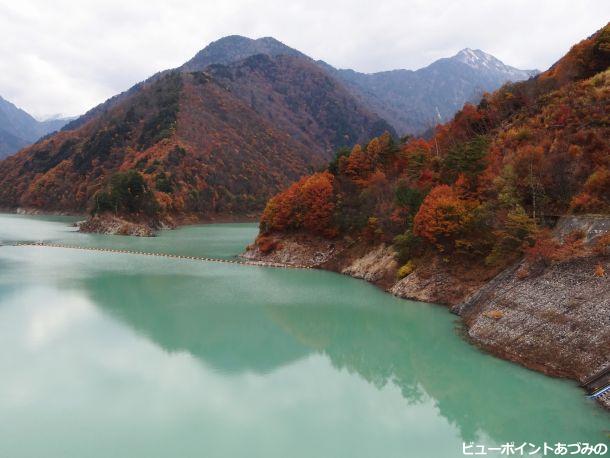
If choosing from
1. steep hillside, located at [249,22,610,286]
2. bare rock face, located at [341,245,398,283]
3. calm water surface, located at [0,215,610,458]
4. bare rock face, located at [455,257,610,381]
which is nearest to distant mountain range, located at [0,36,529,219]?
steep hillside, located at [249,22,610,286]

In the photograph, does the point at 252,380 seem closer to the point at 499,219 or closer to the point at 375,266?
the point at 499,219

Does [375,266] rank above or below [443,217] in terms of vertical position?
below

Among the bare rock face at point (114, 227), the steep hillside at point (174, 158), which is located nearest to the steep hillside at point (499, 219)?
the bare rock face at point (114, 227)

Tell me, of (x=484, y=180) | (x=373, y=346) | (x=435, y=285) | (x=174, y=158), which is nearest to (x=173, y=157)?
(x=174, y=158)

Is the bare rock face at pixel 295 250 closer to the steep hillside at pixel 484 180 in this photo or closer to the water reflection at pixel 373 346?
the steep hillside at pixel 484 180

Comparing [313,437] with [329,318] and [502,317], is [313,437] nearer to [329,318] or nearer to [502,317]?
[502,317]

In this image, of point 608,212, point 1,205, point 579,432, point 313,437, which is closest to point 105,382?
point 313,437
